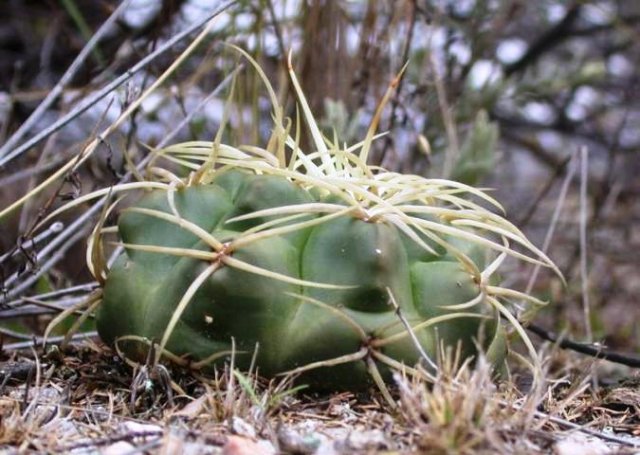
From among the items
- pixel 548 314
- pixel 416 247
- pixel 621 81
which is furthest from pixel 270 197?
pixel 621 81

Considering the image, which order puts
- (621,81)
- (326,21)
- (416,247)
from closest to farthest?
1. (416,247)
2. (326,21)
3. (621,81)

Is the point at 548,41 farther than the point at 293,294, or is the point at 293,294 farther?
the point at 548,41

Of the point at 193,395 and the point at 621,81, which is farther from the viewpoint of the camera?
the point at 621,81

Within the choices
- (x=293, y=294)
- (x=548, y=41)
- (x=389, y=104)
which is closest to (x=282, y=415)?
(x=293, y=294)

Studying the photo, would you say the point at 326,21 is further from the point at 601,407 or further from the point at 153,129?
the point at 601,407

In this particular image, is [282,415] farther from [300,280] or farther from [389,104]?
[389,104]
